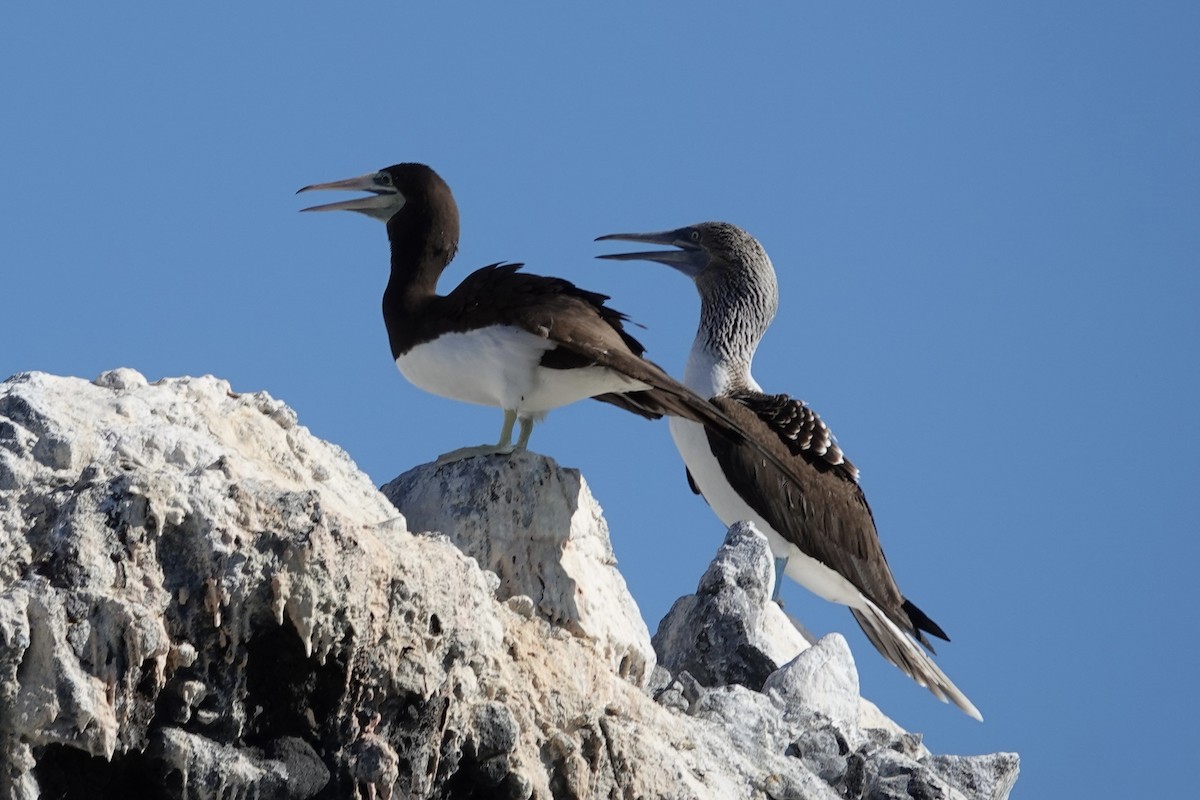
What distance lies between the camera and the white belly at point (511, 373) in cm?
891

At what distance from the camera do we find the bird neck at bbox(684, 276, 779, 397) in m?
14.7

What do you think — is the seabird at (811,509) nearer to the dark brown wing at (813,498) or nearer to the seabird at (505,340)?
the dark brown wing at (813,498)

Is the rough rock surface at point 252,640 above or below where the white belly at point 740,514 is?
below

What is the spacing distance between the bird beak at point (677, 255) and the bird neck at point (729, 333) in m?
0.31

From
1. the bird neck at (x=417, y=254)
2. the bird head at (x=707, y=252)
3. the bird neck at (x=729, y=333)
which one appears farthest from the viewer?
the bird head at (x=707, y=252)

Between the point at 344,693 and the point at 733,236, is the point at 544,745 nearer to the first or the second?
the point at 344,693

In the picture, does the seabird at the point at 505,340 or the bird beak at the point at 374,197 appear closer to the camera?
the seabird at the point at 505,340

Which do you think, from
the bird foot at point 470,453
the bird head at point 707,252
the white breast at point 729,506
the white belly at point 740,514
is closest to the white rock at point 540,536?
the bird foot at point 470,453

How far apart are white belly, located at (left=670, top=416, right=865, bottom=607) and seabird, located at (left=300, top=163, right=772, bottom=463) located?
14.7 feet

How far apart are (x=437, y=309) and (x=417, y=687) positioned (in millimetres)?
3807

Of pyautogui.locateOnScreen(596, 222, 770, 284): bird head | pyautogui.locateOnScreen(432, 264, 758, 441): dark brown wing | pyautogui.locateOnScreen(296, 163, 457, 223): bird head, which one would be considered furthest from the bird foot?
pyautogui.locateOnScreen(596, 222, 770, 284): bird head

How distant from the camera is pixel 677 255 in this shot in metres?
16.3

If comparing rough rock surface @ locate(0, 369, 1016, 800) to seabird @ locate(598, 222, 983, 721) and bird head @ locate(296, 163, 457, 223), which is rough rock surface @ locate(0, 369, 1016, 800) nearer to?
bird head @ locate(296, 163, 457, 223)

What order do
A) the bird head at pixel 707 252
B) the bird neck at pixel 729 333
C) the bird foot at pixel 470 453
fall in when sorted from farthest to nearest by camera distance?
the bird head at pixel 707 252, the bird neck at pixel 729 333, the bird foot at pixel 470 453
